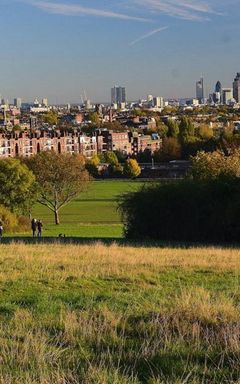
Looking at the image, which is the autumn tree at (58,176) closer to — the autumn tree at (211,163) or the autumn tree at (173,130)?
the autumn tree at (211,163)

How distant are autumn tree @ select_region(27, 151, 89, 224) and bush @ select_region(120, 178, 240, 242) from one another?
3210cm

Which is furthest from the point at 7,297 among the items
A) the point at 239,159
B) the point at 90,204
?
the point at 90,204

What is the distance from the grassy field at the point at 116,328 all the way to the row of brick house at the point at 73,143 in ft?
384

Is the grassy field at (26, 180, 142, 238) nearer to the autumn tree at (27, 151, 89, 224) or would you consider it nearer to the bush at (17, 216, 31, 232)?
the bush at (17, 216, 31, 232)

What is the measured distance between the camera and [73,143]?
154 m

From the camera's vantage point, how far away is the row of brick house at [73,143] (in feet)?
454

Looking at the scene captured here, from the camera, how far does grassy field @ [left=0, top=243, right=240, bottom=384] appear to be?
604cm

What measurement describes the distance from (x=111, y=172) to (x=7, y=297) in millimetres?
118844

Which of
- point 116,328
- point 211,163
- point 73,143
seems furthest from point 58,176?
point 73,143

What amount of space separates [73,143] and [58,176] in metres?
88.4

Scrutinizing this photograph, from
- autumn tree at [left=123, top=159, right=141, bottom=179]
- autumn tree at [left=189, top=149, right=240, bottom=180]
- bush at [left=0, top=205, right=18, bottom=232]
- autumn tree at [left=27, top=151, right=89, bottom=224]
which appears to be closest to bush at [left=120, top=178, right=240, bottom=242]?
autumn tree at [left=189, top=149, right=240, bottom=180]

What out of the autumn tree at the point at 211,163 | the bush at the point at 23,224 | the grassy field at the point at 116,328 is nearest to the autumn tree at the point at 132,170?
the bush at the point at 23,224

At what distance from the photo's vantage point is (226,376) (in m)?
5.93

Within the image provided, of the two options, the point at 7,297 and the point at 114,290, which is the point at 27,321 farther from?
the point at 114,290
